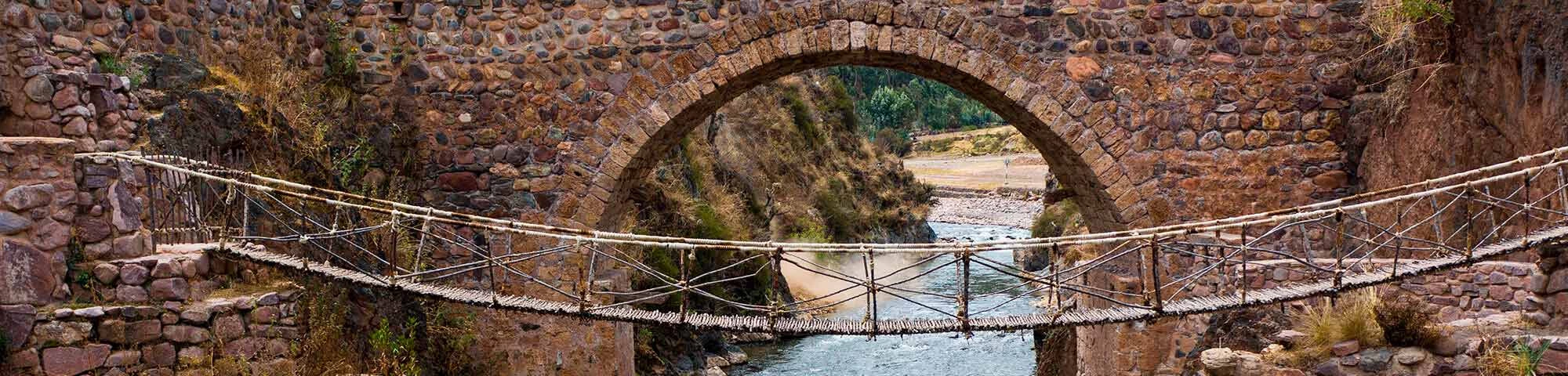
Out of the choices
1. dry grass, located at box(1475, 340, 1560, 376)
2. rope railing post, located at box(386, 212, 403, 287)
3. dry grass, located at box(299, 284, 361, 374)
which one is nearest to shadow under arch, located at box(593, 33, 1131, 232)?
dry grass, located at box(299, 284, 361, 374)

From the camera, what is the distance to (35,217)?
5512 mm

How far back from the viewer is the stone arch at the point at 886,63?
372 inches

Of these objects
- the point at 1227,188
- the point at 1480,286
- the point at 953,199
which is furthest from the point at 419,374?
the point at 953,199

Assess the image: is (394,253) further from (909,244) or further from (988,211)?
(988,211)

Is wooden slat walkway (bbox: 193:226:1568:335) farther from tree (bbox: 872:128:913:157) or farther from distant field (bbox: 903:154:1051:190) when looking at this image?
distant field (bbox: 903:154:1051:190)

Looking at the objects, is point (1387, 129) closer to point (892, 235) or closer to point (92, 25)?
point (92, 25)

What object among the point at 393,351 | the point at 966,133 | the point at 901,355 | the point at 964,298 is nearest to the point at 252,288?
the point at 393,351

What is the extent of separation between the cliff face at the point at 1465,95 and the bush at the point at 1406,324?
66.2 inches

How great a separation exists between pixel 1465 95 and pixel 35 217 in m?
8.79

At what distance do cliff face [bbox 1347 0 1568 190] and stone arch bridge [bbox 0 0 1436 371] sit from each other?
30 centimetres

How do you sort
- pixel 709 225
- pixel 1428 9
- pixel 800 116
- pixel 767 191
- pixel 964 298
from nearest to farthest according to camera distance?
pixel 964 298
pixel 1428 9
pixel 709 225
pixel 767 191
pixel 800 116

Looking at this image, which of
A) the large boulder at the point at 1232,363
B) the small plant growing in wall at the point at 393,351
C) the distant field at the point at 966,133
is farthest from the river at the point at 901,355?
the distant field at the point at 966,133

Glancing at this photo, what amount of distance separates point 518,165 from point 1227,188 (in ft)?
19.0

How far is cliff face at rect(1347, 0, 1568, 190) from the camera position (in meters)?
7.38
